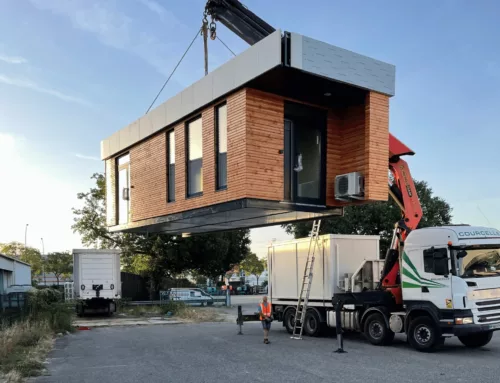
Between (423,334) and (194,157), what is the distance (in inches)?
316

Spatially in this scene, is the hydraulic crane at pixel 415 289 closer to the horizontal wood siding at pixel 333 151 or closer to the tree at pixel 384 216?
the horizontal wood siding at pixel 333 151

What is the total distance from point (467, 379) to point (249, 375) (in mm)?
4295

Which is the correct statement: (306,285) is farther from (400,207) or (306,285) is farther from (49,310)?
(49,310)

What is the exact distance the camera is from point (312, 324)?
18438mm

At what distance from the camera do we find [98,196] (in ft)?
138

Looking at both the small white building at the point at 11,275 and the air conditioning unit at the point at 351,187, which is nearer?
the air conditioning unit at the point at 351,187

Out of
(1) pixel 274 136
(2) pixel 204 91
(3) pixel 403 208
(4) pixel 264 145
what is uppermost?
(2) pixel 204 91

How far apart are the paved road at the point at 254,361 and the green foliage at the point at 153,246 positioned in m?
21.1

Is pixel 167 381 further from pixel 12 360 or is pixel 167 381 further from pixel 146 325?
pixel 146 325

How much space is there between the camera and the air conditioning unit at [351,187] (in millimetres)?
14195

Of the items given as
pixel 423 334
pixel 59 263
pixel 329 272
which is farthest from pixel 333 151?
pixel 59 263

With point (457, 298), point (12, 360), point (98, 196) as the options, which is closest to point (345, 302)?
point (457, 298)

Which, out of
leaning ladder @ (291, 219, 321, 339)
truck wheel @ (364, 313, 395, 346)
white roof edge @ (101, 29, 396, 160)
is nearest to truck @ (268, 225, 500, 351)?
truck wheel @ (364, 313, 395, 346)

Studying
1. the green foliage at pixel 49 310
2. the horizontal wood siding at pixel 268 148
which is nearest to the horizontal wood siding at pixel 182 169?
the horizontal wood siding at pixel 268 148
